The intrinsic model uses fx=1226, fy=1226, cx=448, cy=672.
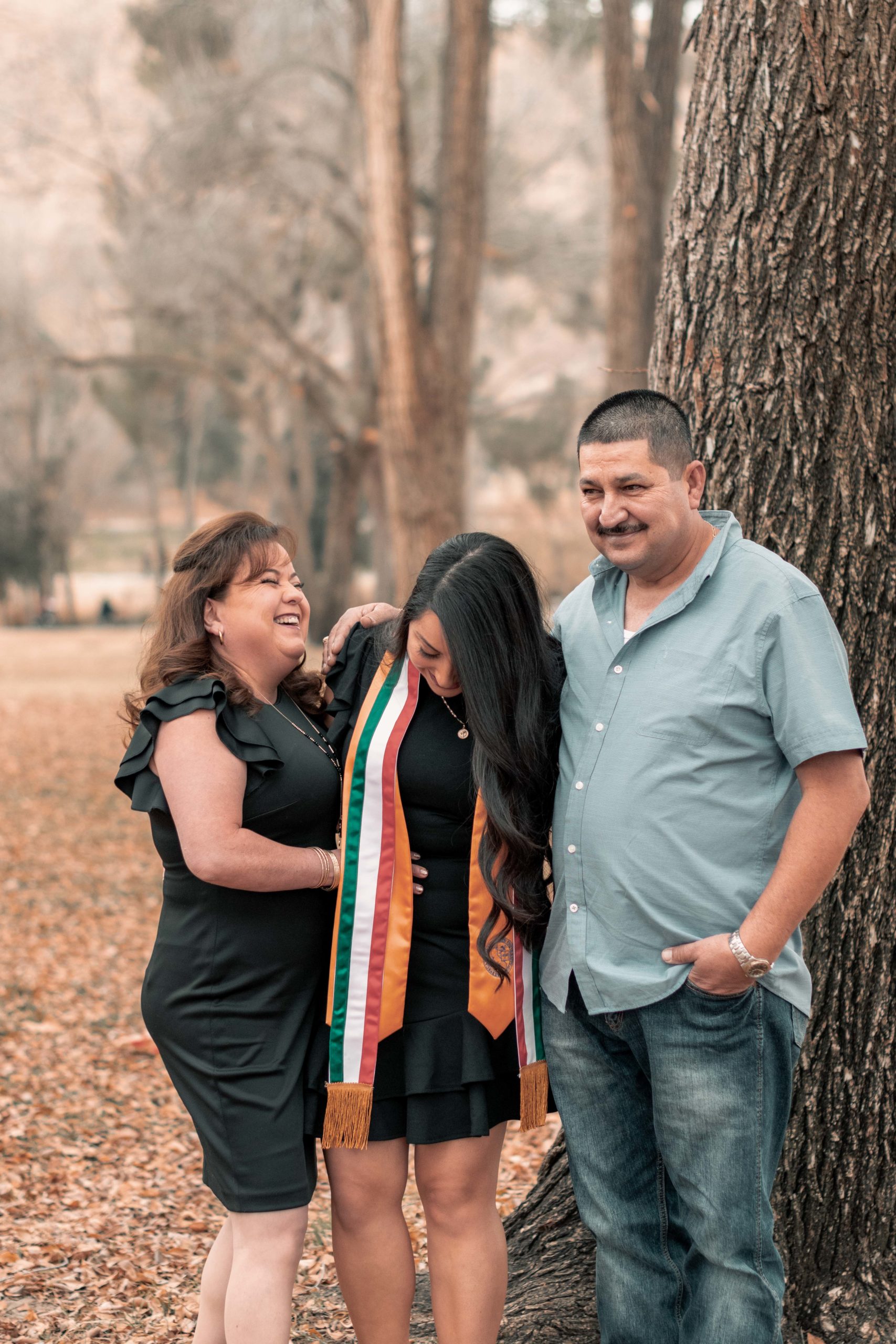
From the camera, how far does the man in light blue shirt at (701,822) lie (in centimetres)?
222

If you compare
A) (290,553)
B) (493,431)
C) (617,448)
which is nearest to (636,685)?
(617,448)

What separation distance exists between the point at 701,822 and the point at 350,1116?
94 centimetres

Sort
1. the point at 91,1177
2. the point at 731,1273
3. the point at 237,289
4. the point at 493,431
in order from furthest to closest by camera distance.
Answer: the point at 493,431 → the point at 237,289 → the point at 91,1177 → the point at 731,1273

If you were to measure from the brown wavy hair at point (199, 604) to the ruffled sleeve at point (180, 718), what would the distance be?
0.06 metres

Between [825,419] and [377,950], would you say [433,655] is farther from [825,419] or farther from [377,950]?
[825,419]

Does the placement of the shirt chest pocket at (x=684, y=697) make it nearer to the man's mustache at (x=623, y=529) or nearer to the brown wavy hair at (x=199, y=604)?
the man's mustache at (x=623, y=529)

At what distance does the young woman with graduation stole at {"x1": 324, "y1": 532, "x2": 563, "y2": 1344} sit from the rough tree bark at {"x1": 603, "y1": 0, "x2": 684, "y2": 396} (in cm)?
848

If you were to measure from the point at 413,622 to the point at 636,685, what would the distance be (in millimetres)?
504

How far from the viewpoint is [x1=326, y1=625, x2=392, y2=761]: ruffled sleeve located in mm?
2762

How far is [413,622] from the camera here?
→ 8.43 feet

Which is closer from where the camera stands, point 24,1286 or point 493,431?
point 24,1286

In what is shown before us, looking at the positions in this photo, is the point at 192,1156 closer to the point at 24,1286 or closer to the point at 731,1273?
the point at 24,1286

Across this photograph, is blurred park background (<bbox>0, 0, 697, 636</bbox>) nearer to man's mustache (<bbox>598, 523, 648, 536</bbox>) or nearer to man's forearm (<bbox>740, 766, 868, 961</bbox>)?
man's mustache (<bbox>598, 523, 648, 536</bbox>)

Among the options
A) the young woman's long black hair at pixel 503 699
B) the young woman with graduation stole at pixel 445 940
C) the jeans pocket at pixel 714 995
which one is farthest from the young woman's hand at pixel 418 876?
the jeans pocket at pixel 714 995
